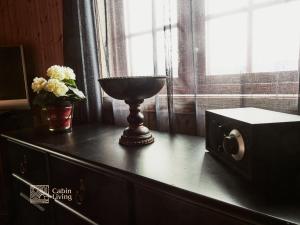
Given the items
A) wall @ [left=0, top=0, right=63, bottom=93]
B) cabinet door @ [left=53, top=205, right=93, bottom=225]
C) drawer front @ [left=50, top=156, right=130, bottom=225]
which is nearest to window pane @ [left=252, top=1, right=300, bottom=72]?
drawer front @ [left=50, top=156, right=130, bottom=225]

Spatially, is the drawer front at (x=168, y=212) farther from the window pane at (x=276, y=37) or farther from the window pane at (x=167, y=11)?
the window pane at (x=167, y=11)

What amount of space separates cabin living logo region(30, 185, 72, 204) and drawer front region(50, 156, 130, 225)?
2 cm

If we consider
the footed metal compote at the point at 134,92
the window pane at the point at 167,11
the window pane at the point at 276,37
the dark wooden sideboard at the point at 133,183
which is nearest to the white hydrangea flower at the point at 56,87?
the dark wooden sideboard at the point at 133,183

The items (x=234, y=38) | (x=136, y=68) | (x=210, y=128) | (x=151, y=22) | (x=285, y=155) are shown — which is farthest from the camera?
(x=136, y=68)

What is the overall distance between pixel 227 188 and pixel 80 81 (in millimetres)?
1210

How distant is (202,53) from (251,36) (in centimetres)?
21

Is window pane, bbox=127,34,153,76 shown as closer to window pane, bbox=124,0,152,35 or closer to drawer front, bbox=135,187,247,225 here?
window pane, bbox=124,0,152,35

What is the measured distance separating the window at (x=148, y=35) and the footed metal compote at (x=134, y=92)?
0.23 metres

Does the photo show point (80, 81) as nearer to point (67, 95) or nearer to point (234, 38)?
point (67, 95)

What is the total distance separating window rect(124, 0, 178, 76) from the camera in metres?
1.17

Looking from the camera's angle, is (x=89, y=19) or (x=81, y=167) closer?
(x=81, y=167)

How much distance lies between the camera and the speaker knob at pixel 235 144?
0.64 metres

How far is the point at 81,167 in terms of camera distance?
0.95 meters

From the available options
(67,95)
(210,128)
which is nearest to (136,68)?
(67,95)
